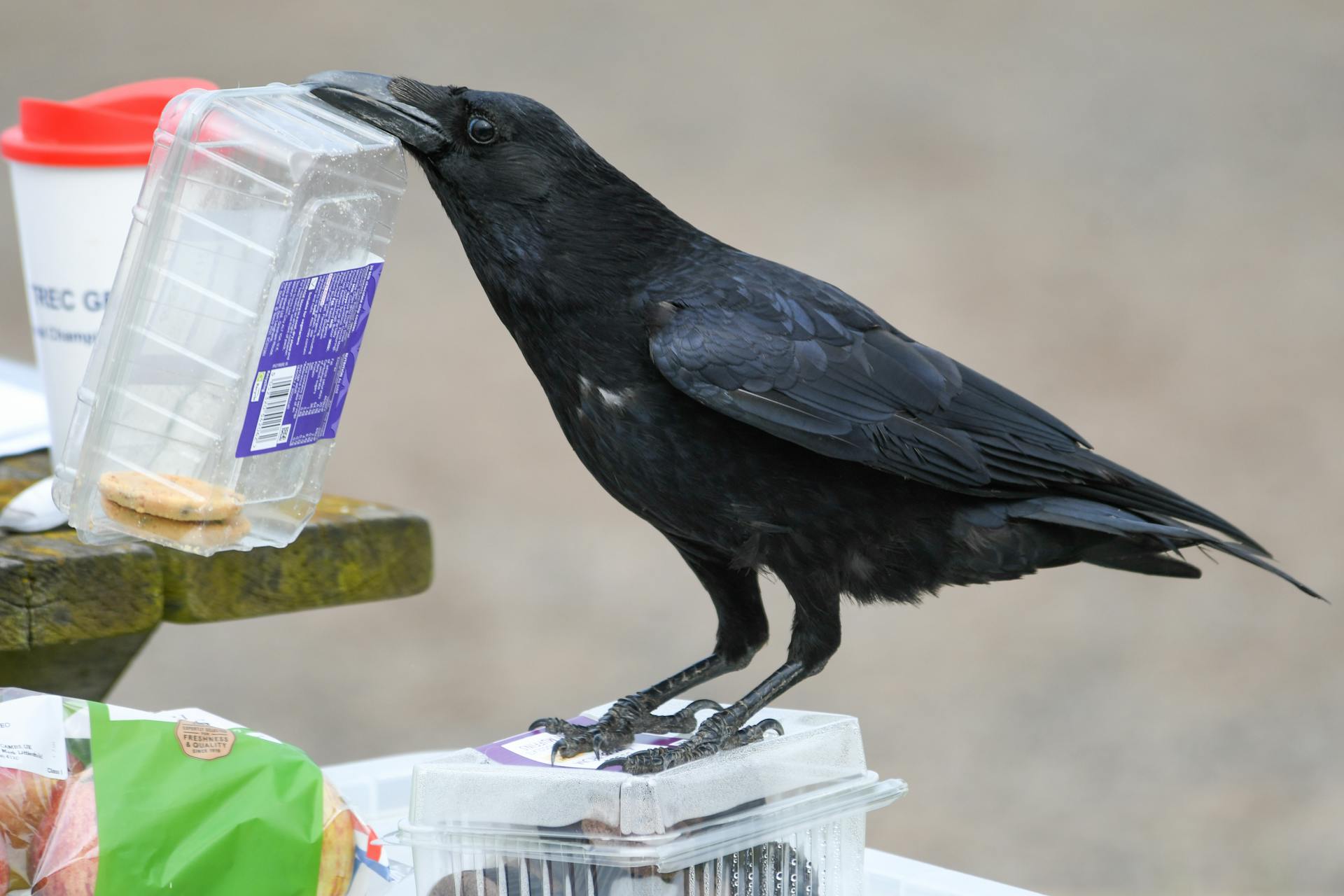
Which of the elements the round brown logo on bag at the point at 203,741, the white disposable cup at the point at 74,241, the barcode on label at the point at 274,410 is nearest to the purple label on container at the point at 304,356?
the barcode on label at the point at 274,410

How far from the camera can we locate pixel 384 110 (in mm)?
1744

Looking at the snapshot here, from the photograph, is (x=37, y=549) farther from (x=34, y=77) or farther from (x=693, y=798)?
(x=34, y=77)

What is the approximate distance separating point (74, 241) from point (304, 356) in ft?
2.10

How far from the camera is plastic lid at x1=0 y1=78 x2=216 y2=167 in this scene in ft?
7.00

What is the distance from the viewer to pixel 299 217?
1.78 metres

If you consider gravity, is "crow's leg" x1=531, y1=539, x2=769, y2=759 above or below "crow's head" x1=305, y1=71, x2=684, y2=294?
below

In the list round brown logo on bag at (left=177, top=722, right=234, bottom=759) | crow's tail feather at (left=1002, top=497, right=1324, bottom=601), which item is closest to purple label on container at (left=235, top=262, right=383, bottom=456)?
round brown logo on bag at (left=177, top=722, right=234, bottom=759)

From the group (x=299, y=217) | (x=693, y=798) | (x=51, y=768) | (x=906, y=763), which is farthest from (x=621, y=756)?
(x=906, y=763)

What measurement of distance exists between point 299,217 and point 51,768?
64 centimetres

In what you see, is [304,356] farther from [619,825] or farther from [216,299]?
[619,825]

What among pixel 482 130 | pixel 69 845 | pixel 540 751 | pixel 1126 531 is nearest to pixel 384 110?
pixel 482 130

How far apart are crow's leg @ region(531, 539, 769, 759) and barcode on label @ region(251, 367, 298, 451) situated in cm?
44

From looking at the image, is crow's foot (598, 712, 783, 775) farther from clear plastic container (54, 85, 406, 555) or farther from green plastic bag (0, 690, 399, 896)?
clear plastic container (54, 85, 406, 555)

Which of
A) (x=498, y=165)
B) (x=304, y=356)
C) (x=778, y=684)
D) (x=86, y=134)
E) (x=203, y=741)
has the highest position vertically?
(x=86, y=134)
